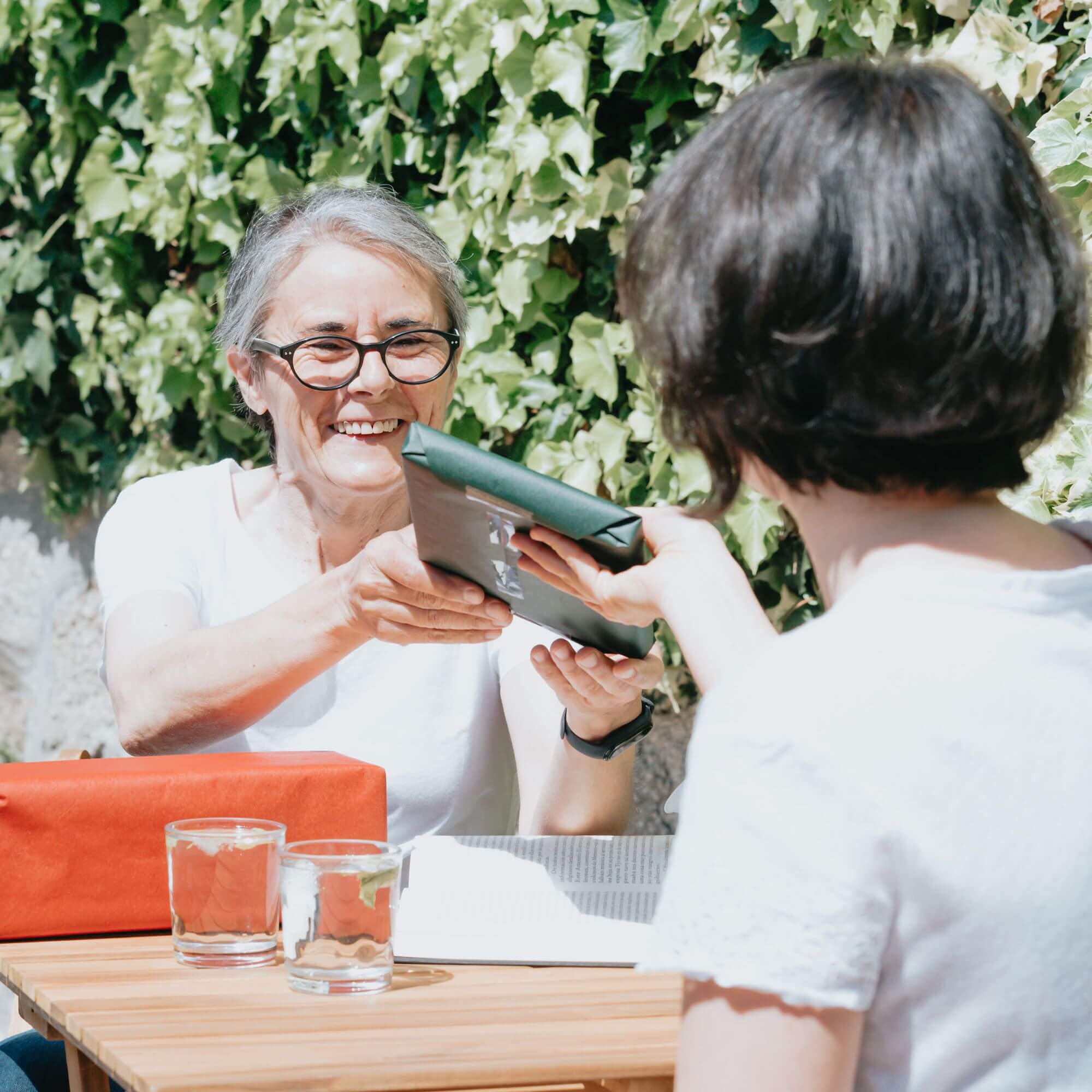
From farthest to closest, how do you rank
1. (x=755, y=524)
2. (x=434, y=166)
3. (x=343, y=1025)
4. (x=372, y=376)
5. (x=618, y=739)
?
(x=434, y=166)
(x=755, y=524)
(x=372, y=376)
(x=618, y=739)
(x=343, y=1025)

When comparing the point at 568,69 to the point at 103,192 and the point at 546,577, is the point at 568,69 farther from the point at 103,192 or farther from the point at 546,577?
the point at 103,192

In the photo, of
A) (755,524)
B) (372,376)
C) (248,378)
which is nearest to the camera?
(372,376)

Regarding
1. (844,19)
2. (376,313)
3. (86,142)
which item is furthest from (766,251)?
(86,142)

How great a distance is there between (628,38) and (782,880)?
173 centimetres

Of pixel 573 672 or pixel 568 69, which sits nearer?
pixel 573 672

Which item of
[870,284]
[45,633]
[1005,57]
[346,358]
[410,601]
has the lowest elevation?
[45,633]

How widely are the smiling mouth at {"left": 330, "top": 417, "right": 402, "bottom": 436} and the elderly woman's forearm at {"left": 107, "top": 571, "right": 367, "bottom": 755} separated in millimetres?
308

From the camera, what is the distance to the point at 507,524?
3.87 ft

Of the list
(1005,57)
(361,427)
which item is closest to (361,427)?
(361,427)

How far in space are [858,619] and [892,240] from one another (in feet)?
0.63

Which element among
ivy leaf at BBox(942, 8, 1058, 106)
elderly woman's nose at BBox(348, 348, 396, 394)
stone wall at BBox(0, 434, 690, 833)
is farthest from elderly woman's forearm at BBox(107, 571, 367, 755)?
stone wall at BBox(0, 434, 690, 833)

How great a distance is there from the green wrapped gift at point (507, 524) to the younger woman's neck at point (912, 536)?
0.27 metres

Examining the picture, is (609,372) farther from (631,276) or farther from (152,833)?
(631,276)

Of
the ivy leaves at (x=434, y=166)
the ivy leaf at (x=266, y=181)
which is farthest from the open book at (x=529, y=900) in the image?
the ivy leaf at (x=266, y=181)
